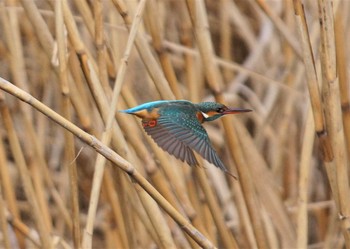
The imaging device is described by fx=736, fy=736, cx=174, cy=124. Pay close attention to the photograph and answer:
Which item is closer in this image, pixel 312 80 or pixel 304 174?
pixel 312 80

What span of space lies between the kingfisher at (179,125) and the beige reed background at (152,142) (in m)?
0.07

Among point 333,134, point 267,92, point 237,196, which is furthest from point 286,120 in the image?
point 333,134

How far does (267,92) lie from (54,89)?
0.72 metres

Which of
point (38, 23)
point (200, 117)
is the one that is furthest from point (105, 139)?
point (38, 23)

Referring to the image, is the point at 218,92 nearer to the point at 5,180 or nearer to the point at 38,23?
the point at 38,23

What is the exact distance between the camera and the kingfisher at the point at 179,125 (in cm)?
112

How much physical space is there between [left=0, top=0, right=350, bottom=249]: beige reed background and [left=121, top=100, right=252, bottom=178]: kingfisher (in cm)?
7

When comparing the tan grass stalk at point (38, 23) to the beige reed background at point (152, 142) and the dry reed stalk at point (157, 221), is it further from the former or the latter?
the dry reed stalk at point (157, 221)

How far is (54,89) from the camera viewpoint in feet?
7.77

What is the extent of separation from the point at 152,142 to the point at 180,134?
9.0 inches

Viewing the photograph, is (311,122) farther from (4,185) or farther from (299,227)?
(4,185)

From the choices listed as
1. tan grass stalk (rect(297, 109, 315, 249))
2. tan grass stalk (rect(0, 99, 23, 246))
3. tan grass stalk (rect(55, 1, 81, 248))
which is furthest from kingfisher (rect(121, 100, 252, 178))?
Result: tan grass stalk (rect(0, 99, 23, 246))

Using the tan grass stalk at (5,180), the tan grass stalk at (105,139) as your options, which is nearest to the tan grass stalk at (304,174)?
the tan grass stalk at (105,139)

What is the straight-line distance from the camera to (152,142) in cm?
137
